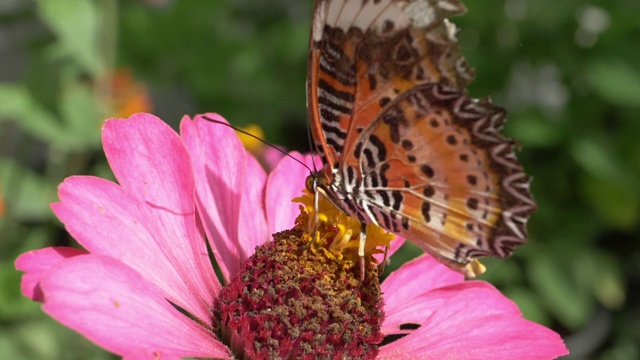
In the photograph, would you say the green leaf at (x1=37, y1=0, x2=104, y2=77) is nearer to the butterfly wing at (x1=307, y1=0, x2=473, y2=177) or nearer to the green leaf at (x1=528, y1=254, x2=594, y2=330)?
the butterfly wing at (x1=307, y1=0, x2=473, y2=177)

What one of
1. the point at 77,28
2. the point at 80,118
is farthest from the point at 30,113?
the point at 77,28

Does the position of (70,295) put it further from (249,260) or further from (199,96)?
(199,96)

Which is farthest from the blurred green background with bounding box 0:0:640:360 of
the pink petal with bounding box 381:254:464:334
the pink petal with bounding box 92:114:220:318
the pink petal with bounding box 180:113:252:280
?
the pink petal with bounding box 92:114:220:318

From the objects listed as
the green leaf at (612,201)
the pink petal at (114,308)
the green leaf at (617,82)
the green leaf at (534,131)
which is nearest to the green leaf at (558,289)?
the green leaf at (612,201)

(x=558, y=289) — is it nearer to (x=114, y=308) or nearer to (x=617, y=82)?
(x=617, y=82)

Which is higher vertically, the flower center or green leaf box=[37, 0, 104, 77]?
green leaf box=[37, 0, 104, 77]

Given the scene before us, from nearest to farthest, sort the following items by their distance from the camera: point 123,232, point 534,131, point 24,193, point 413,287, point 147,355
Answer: point 147,355 → point 123,232 → point 413,287 → point 24,193 → point 534,131
